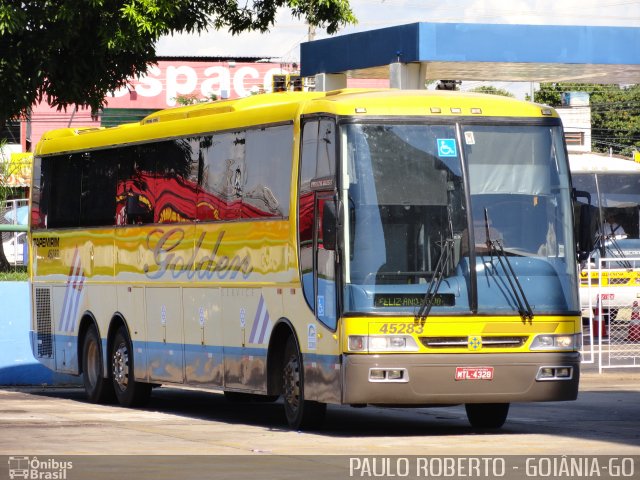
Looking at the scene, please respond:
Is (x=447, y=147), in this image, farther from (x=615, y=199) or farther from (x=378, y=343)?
(x=615, y=199)

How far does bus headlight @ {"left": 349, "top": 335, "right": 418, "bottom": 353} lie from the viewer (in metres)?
14.6

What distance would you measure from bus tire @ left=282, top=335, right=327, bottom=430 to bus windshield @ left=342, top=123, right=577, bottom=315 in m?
1.38

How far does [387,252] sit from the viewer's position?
48.2ft

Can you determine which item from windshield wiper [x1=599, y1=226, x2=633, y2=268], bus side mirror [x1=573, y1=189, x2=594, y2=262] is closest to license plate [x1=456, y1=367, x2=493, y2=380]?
bus side mirror [x1=573, y1=189, x2=594, y2=262]

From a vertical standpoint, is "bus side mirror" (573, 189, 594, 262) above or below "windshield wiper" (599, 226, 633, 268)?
above

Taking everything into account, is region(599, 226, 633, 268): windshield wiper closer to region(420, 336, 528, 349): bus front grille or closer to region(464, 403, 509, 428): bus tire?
region(464, 403, 509, 428): bus tire

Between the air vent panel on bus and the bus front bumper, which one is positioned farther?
the air vent panel on bus

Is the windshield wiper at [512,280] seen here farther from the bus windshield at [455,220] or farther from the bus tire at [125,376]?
the bus tire at [125,376]

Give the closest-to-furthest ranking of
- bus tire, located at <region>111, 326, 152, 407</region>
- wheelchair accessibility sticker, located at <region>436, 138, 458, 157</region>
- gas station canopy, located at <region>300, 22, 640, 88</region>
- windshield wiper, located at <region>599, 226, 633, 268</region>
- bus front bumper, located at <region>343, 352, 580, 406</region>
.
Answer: bus front bumper, located at <region>343, 352, 580, 406</region> → wheelchair accessibility sticker, located at <region>436, 138, 458, 157</region> → bus tire, located at <region>111, 326, 152, 407</region> → gas station canopy, located at <region>300, 22, 640, 88</region> → windshield wiper, located at <region>599, 226, 633, 268</region>

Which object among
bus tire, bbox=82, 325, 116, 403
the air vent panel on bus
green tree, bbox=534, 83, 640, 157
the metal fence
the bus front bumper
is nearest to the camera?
the bus front bumper

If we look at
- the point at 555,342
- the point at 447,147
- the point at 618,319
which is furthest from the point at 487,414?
the point at 618,319

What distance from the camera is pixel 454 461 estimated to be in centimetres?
1252

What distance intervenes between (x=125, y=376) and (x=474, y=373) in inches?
264

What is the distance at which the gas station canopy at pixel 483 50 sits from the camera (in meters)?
28.6
